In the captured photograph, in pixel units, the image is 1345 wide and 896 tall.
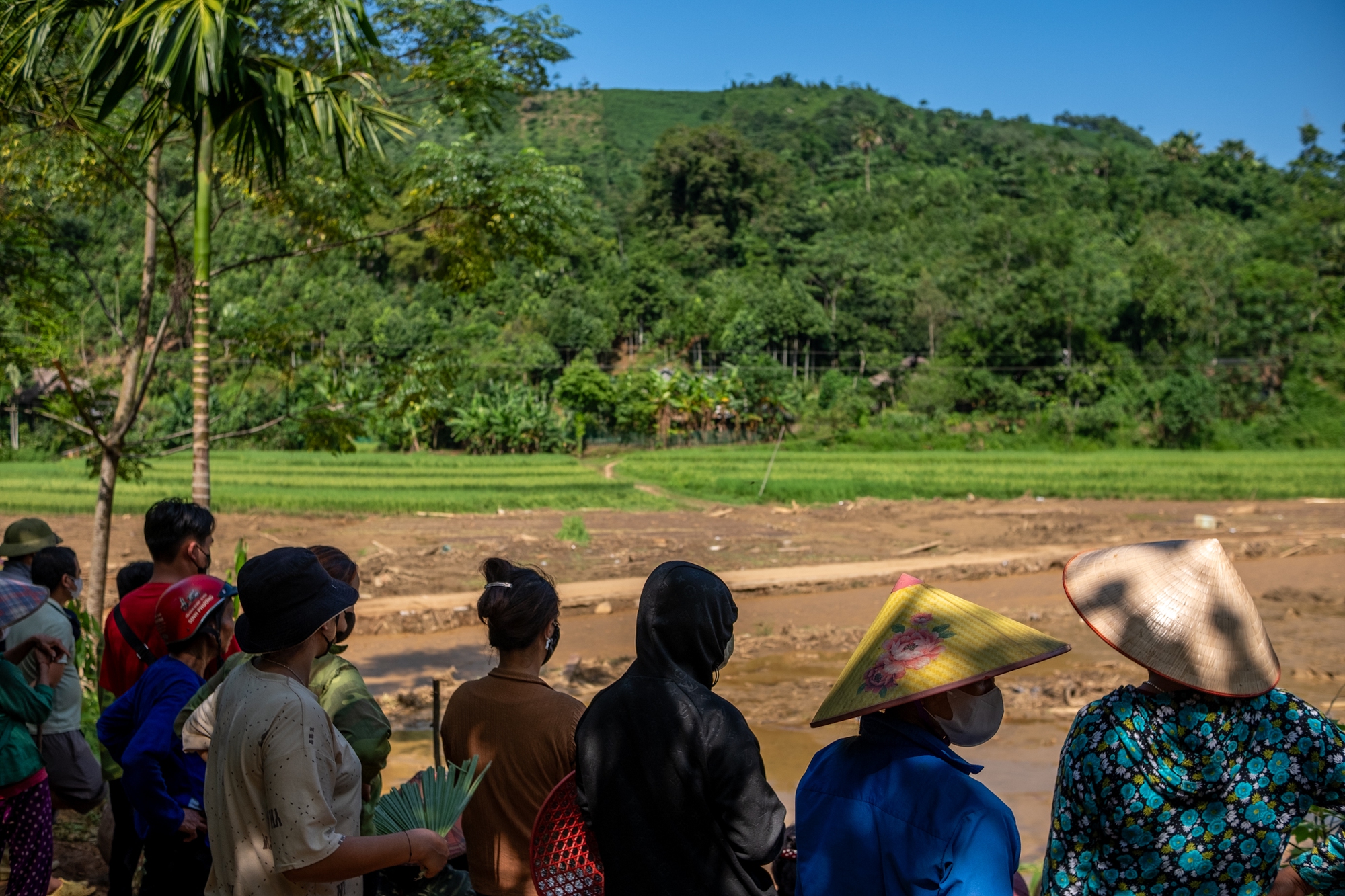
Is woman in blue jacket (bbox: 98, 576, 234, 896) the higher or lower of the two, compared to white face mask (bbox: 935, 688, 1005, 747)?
lower

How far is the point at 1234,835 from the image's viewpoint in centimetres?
200

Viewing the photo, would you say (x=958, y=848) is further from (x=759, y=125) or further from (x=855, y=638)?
(x=759, y=125)

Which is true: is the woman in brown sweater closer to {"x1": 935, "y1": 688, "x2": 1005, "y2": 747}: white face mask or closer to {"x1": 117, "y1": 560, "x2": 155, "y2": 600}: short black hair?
{"x1": 935, "y1": 688, "x2": 1005, "y2": 747}: white face mask

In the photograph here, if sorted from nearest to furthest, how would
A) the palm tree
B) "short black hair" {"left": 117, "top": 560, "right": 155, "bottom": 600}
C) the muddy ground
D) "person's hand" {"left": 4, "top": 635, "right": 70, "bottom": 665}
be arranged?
"person's hand" {"left": 4, "top": 635, "right": 70, "bottom": 665} < "short black hair" {"left": 117, "top": 560, "right": 155, "bottom": 600} < the muddy ground < the palm tree

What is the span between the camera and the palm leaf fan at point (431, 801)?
240cm

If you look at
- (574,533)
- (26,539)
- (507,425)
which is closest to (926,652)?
(26,539)

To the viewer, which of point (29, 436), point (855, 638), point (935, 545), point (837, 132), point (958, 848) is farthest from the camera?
point (837, 132)

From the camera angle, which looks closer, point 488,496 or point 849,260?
point 488,496

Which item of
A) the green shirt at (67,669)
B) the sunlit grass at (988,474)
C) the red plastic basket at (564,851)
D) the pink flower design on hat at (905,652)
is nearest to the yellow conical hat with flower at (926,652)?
the pink flower design on hat at (905,652)

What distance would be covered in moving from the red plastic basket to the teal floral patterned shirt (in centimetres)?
108

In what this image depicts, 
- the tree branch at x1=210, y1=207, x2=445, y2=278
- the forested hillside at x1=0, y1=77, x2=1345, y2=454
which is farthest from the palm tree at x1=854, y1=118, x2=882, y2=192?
the tree branch at x1=210, y1=207, x2=445, y2=278

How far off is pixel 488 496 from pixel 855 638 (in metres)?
13.3

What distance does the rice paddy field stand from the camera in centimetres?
2275

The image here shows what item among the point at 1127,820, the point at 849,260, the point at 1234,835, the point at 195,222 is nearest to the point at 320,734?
the point at 1127,820
